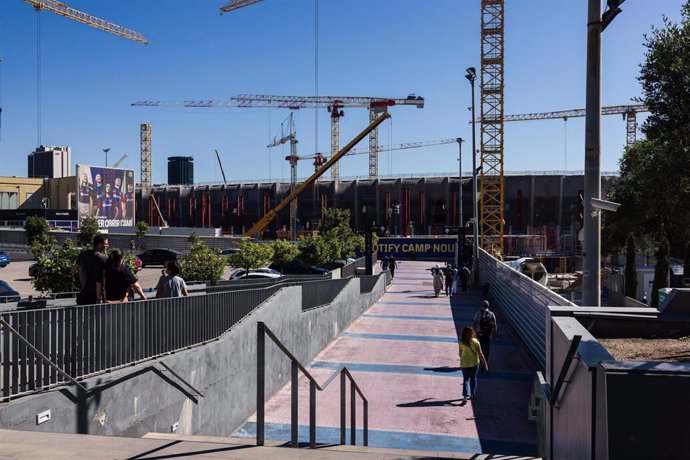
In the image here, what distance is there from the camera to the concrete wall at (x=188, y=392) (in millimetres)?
6800

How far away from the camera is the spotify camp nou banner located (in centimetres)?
5978

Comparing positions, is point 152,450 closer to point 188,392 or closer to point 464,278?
point 188,392

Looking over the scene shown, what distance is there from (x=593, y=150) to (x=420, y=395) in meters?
6.33

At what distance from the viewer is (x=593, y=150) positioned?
9102 mm

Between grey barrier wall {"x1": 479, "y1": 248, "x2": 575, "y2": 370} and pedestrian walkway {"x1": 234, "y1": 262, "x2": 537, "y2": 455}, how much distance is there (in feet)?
1.69

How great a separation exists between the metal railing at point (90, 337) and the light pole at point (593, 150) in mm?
6095

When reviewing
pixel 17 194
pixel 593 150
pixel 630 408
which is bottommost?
pixel 630 408

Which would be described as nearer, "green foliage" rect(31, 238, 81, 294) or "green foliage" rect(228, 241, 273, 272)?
"green foliage" rect(31, 238, 81, 294)

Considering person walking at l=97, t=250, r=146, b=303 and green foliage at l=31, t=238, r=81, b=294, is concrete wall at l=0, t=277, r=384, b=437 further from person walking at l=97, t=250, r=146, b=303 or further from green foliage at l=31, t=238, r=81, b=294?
green foliage at l=31, t=238, r=81, b=294

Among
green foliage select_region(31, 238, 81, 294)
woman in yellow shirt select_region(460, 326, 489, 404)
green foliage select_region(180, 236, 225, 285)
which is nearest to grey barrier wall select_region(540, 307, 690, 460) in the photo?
woman in yellow shirt select_region(460, 326, 489, 404)

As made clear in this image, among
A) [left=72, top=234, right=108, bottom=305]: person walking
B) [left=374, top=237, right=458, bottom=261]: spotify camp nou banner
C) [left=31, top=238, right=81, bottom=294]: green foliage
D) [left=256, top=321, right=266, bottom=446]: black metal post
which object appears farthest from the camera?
[left=374, top=237, right=458, bottom=261]: spotify camp nou banner

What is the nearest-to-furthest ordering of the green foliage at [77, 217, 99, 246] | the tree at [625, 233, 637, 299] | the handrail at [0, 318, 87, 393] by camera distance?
the handrail at [0, 318, 87, 393]
the tree at [625, 233, 637, 299]
the green foliage at [77, 217, 99, 246]

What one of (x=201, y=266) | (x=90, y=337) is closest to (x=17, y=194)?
(x=201, y=266)

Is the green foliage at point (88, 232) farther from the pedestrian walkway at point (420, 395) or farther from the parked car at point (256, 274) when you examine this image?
the pedestrian walkway at point (420, 395)
